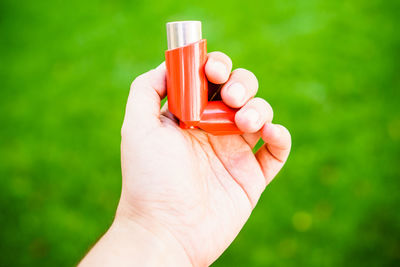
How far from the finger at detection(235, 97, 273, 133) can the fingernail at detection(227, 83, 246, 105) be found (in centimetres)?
3

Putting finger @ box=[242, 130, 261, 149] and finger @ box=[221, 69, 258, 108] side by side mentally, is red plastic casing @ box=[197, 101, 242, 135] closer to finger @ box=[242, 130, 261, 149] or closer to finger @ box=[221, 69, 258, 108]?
finger @ box=[221, 69, 258, 108]

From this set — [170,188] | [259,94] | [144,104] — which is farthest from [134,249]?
[259,94]

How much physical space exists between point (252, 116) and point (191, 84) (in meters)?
0.27

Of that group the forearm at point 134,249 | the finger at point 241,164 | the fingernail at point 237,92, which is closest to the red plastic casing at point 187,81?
the fingernail at point 237,92

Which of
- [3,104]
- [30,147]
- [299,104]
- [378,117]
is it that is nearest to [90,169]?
[30,147]

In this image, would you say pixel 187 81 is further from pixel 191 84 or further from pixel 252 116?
pixel 252 116

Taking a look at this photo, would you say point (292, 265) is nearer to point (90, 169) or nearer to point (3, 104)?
point (90, 169)

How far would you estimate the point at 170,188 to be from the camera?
1.49 m

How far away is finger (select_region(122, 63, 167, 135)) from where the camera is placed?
151cm

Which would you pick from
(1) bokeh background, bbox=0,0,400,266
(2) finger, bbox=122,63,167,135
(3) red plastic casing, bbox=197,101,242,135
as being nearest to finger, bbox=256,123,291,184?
(3) red plastic casing, bbox=197,101,242,135

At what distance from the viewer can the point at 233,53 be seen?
10.6 feet

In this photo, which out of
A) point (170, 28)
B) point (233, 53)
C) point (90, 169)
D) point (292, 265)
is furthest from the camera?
point (233, 53)

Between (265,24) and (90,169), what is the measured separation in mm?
2067

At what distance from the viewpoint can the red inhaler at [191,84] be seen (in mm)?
1381
